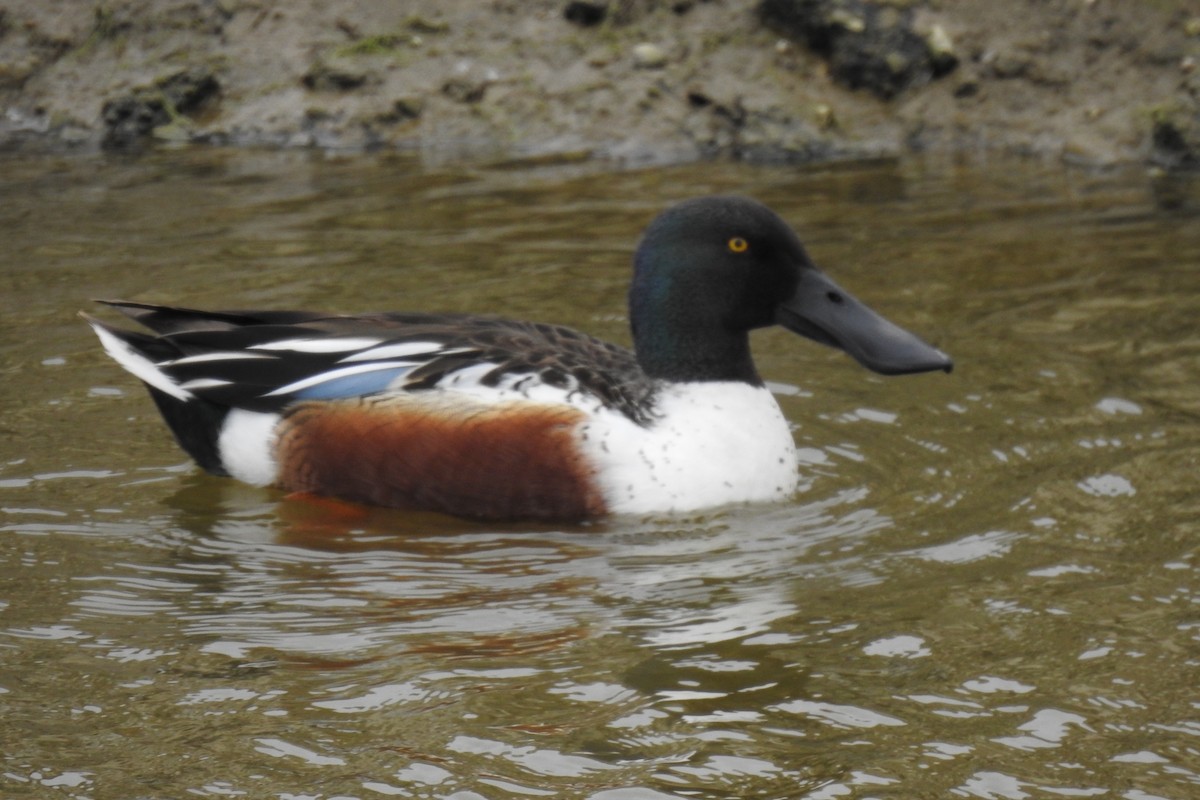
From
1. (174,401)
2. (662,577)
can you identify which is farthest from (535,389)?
(174,401)

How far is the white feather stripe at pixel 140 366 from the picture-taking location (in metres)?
6.01

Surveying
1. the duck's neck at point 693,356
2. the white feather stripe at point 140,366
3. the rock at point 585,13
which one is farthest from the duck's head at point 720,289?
the rock at point 585,13

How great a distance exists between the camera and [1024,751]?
12.4ft

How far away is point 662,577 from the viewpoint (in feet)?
16.3

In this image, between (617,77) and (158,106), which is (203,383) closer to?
(617,77)

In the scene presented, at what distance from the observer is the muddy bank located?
9836 mm

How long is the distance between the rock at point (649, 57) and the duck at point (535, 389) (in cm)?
465

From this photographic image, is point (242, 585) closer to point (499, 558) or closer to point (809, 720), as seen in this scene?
point (499, 558)

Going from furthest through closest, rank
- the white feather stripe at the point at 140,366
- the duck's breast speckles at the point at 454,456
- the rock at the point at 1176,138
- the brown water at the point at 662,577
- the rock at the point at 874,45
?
the rock at the point at 874,45, the rock at the point at 1176,138, the white feather stripe at the point at 140,366, the duck's breast speckles at the point at 454,456, the brown water at the point at 662,577

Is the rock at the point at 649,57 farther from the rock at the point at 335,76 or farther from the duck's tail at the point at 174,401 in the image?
the duck's tail at the point at 174,401

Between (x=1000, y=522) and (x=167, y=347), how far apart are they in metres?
2.89

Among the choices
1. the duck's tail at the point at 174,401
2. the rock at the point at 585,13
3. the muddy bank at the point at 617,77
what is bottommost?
the duck's tail at the point at 174,401

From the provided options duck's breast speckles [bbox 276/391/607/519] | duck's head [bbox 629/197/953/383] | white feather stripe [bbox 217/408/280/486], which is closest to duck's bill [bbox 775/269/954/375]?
duck's head [bbox 629/197/953/383]

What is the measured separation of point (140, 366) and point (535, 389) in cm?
149
